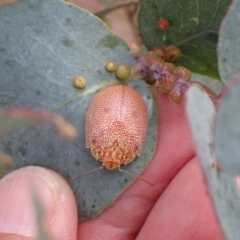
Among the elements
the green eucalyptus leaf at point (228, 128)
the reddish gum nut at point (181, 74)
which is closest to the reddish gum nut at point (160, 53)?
the reddish gum nut at point (181, 74)

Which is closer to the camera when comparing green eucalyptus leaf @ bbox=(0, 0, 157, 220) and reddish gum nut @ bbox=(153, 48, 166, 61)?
green eucalyptus leaf @ bbox=(0, 0, 157, 220)

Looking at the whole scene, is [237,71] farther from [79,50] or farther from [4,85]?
[4,85]

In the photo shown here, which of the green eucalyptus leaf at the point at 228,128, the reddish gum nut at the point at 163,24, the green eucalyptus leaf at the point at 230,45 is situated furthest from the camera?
the reddish gum nut at the point at 163,24

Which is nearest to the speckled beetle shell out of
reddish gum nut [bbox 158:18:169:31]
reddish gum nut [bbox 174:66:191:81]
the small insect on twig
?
the small insect on twig

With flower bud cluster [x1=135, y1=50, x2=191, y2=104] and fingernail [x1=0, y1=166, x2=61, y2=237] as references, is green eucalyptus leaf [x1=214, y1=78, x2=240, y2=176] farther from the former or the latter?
fingernail [x1=0, y1=166, x2=61, y2=237]

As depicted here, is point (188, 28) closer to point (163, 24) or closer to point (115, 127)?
point (163, 24)

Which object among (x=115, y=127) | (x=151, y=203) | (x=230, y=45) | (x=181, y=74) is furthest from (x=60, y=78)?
(x=151, y=203)

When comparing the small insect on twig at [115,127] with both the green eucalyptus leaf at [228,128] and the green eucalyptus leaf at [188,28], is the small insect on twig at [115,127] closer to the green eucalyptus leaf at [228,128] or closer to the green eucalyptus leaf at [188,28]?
the green eucalyptus leaf at [188,28]
